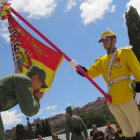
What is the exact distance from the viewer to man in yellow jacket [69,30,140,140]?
4078 millimetres

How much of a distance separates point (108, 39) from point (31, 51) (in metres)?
1.52

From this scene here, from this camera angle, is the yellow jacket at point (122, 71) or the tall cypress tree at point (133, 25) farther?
the tall cypress tree at point (133, 25)

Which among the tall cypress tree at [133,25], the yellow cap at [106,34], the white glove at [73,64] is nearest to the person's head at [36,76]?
the white glove at [73,64]

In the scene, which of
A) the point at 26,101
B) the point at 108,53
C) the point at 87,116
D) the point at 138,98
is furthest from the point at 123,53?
the point at 87,116

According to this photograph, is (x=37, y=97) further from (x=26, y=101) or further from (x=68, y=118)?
(x=68, y=118)

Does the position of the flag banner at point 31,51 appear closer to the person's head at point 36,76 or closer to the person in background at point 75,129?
the person's head at point 36,76

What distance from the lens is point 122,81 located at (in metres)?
4.30

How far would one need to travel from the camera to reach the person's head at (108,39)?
15.3ft

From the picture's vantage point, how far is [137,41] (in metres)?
31.1

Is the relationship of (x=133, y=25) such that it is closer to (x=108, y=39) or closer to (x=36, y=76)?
(x=108, y=39)

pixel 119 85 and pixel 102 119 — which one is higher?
pixel 102 119

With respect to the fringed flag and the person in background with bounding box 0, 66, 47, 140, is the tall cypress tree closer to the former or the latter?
the fringed flag

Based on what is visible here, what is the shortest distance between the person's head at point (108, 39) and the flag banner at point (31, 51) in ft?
2.85

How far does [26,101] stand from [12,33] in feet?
9.83
